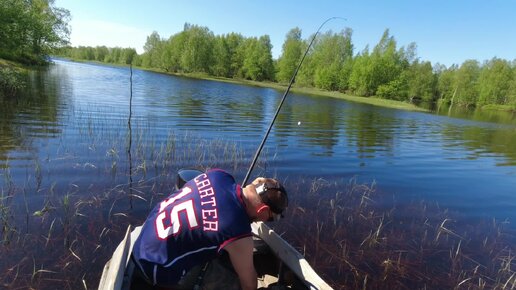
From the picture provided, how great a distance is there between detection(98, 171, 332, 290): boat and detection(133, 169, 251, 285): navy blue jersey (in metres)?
0.36

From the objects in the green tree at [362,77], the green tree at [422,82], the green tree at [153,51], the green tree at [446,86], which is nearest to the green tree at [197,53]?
the green tree at [153,51]

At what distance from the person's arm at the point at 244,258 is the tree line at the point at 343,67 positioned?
83552 millimetres

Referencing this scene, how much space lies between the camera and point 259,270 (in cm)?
474

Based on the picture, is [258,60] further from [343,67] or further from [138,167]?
[138,167]

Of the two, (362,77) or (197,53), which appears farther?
(197,53)

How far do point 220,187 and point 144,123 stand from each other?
52.7 feet

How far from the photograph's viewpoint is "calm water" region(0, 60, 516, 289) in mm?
6043

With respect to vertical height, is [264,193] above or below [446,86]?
below

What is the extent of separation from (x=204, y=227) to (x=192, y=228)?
11 centimetres

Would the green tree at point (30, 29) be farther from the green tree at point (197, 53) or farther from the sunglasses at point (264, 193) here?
the green tree at point (197, 53)

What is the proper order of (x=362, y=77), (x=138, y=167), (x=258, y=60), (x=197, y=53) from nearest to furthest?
(x=138, y=167), (x=362, y=77), (x=258, y=60), (x=197, y=53)

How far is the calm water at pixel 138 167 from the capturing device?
238 inches

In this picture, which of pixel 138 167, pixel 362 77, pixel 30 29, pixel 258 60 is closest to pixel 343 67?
pixel 362 77

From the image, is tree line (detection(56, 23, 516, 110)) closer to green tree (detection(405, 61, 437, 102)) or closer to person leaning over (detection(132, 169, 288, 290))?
A: green tree (detection(405, 61, 437, 102))
